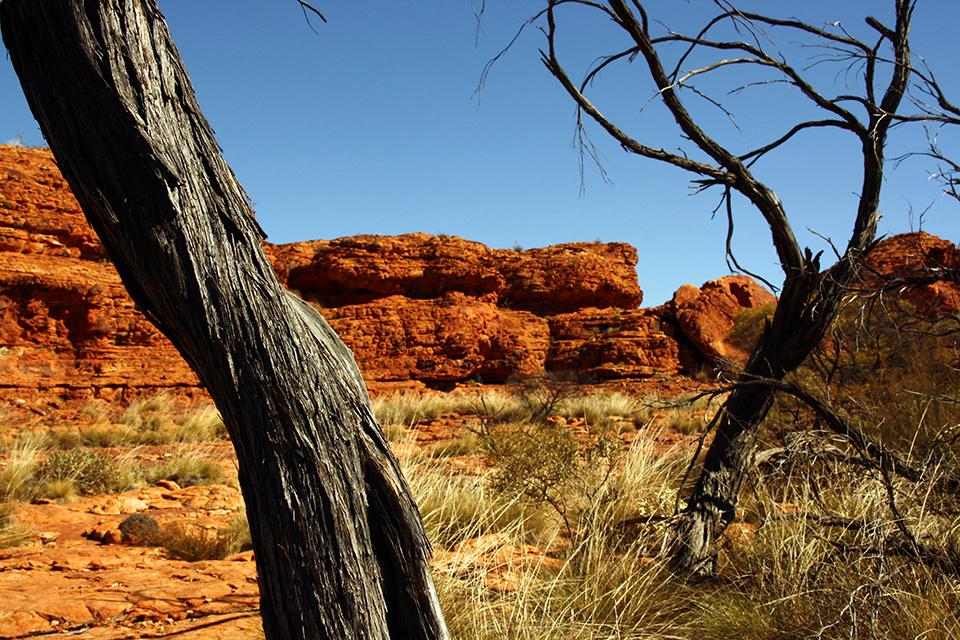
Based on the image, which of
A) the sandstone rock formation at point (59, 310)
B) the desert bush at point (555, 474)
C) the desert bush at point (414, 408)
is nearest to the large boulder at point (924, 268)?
the desert bush at point (555, 474)

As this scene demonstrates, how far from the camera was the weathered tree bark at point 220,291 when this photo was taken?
156 cm

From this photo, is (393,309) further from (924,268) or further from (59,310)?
(924,268)

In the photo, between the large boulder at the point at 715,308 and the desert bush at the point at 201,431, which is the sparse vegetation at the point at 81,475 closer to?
the desert bush at the point at 201,431

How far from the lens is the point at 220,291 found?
161cm

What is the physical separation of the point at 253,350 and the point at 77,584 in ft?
9.94

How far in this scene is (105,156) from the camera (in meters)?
1.56

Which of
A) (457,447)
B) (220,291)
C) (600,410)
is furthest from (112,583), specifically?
(600,410)

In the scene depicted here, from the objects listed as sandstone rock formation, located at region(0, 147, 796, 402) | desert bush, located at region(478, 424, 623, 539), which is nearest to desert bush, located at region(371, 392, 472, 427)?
sandstone rock formation, located at region(0, 147, 796, 402)

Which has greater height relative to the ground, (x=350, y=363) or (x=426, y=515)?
(x=350, y=363)

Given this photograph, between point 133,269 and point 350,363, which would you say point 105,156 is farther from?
point 350,363

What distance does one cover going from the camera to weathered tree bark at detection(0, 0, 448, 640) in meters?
1.56

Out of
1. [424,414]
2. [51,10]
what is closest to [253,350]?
[51,10]

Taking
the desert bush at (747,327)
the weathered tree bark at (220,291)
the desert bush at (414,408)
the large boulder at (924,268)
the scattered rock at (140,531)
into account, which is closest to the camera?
the weathered tree bark at (220,291)

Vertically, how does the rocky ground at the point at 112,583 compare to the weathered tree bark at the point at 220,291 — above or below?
below
